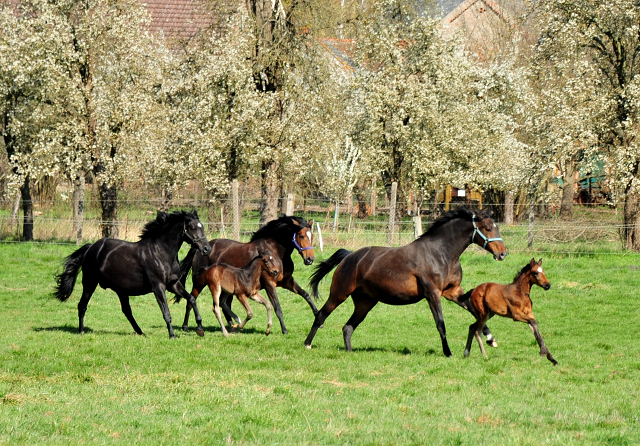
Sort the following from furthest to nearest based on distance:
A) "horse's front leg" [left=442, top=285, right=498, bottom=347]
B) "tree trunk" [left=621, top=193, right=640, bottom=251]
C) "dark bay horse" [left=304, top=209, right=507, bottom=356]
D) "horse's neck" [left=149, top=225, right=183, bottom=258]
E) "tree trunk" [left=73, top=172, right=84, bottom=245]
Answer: "tree trunk" [left=73, top=172, right=84, bottom=245] < "tree trunk" [left=621, top=193, right=640, bottom=251] < "horse's neck" [left=149, top=225, right=183, bottom=258] < "horse's front leg" [left=442, top=285, right=498, bottom=347] < "dark bay horse" [left=304, top=209, right=507, bottom=356]

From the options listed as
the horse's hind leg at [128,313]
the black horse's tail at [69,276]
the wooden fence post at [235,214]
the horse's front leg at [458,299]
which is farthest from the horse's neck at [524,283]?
the wooden fence post at [235,214]

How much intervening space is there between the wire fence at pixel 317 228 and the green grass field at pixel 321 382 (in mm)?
7356

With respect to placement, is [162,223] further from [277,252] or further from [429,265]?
[429,265]

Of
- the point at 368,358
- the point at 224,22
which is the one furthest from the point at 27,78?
the point at 368,358

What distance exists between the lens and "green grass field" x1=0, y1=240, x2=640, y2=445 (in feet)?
23.3

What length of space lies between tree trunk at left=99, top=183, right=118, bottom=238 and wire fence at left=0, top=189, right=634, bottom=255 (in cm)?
17

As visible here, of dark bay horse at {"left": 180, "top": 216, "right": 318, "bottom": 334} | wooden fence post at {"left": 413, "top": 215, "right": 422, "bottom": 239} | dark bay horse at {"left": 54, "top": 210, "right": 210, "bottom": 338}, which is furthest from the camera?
wooden fence post at {"left": 413, "top": 215, "right": 422, "bottom": 239}

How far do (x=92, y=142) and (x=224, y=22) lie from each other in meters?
6.81

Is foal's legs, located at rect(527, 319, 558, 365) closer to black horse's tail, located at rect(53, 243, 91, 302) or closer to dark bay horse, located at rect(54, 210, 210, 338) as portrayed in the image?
dark bay horse, located at rect(54, 210, 210, 338)

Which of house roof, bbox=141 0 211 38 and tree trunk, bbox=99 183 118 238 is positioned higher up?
house roof, bbox=141 0 211 38

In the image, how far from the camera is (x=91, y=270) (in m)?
14.1

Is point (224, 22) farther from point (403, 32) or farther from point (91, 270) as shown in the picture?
point (91, 270)

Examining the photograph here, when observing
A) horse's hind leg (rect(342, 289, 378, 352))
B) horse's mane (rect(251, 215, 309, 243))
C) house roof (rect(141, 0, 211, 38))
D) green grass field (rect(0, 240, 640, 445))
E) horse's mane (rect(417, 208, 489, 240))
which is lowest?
green grass field (rect(0, 240, 640, 445))

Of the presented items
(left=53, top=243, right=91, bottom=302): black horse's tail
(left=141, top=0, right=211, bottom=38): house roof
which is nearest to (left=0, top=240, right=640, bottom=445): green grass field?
(left=53, top=243, right=91, bottom=302): black horse's tail
